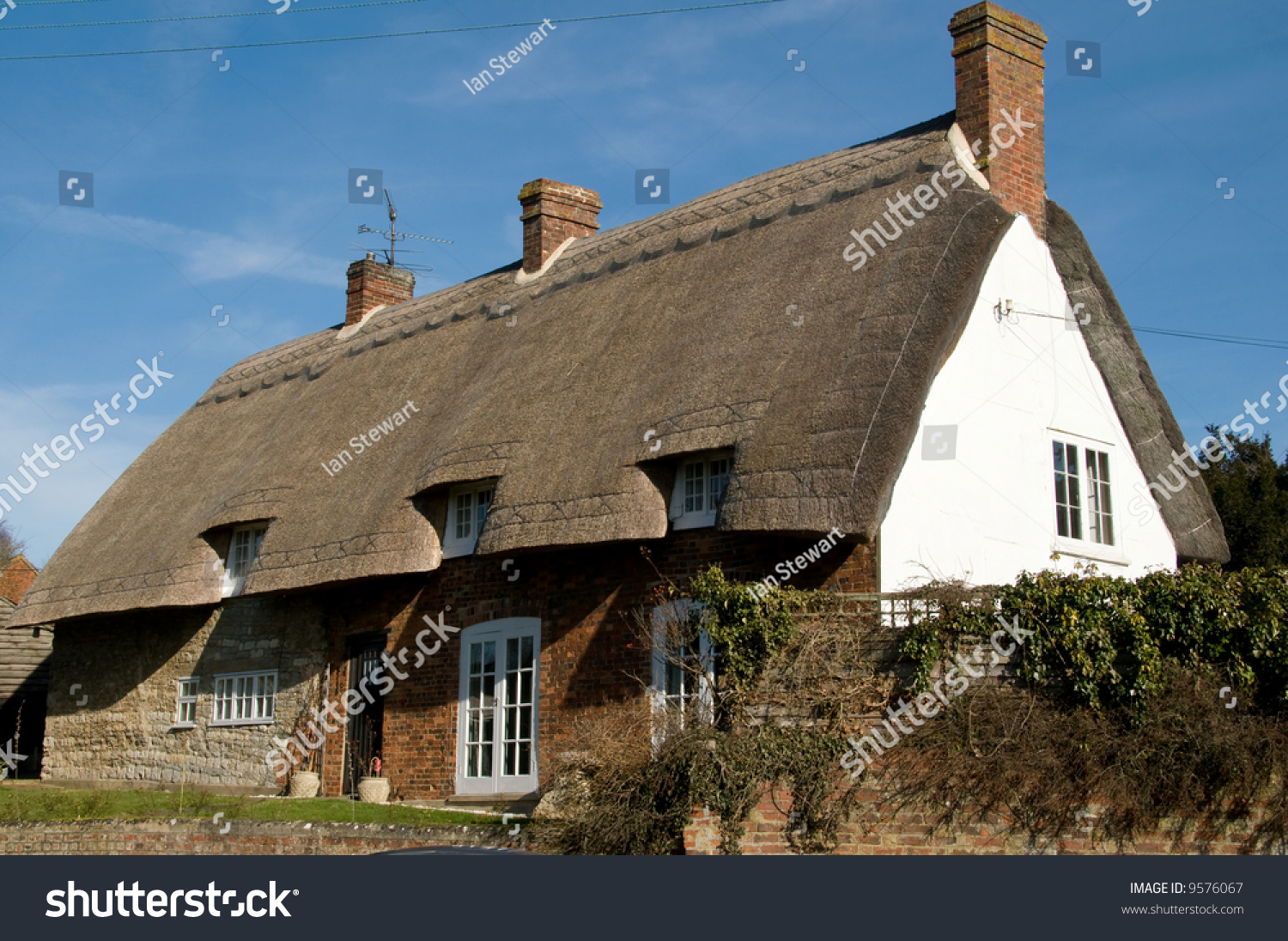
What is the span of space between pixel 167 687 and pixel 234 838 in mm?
8113

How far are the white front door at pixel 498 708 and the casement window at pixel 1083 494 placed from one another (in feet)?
20.2

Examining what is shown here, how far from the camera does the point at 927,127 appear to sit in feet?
51.6

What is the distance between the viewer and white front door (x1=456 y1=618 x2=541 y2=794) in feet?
50.9

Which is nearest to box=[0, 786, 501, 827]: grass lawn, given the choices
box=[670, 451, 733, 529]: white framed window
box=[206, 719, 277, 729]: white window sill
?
box=[206, 719, 277, 729]: white window sill

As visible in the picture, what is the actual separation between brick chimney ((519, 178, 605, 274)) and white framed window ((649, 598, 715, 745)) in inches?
348

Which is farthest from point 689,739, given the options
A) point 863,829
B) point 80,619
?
point 80,619

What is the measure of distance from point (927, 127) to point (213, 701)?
13261mm

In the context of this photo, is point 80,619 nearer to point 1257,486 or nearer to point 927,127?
point 927,127

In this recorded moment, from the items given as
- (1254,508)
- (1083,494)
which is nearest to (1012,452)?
(1083,494)

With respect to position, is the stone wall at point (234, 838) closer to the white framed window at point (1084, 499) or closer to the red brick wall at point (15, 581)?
the white framed window at point (1084, 499)

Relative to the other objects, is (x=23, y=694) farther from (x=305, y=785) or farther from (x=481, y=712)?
(x=481, y=712)

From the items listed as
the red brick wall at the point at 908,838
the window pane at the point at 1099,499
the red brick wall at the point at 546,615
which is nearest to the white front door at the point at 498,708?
the red brick wall at the point at 546,615

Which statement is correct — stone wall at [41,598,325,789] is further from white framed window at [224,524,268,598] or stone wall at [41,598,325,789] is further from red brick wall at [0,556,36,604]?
red brick wall at [0,556,36,604]

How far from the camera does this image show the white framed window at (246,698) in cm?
1923
